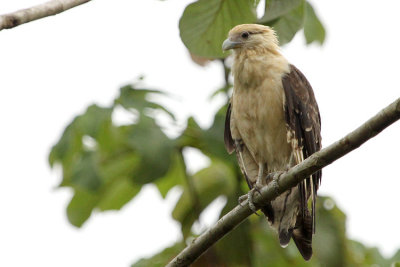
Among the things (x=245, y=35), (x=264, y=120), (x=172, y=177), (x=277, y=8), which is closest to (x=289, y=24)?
(x=277, y=8)

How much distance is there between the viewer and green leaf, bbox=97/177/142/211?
19.9 ft

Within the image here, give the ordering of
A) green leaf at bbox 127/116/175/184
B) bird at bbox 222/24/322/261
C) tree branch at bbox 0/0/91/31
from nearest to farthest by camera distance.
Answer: tree branch at bbox 0/0/91/31 → green leaf at bbox 127/116/175/184 → bird at bbox 222/24/322/261

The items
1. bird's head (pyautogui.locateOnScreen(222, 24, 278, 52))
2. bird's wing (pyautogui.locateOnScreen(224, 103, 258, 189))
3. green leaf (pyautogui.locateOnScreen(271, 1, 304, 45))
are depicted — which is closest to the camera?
green leaf (pyautogui.locateOnScreen(271, 1, 304, 45))

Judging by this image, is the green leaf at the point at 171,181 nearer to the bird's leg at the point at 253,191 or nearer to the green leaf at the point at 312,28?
the bird's leg at the point at 253,191

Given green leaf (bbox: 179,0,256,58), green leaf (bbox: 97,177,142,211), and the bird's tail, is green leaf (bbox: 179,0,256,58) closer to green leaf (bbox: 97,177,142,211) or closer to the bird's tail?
the bird's tail

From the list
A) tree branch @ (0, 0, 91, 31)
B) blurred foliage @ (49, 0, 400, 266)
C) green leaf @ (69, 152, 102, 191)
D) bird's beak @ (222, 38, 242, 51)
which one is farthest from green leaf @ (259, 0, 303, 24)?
green leaf @ (69, 152, 102, 191)

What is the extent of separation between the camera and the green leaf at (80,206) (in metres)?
6.05

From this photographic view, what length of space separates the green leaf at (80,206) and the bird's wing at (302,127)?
6.13 feet

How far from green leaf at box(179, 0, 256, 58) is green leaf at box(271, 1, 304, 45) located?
24cm

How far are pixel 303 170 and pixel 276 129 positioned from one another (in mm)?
1709

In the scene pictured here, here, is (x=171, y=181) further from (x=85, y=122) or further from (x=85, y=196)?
(x=85, y=122)

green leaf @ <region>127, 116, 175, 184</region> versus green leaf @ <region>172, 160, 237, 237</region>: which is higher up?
green leaf @ <region>127, 116, 175, 184</region>

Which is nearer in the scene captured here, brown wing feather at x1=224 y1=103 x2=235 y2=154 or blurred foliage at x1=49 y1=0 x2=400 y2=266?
blurred foliage at x1=49 y1=0 x2=400 y2=266

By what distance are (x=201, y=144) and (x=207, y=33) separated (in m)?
1.68
